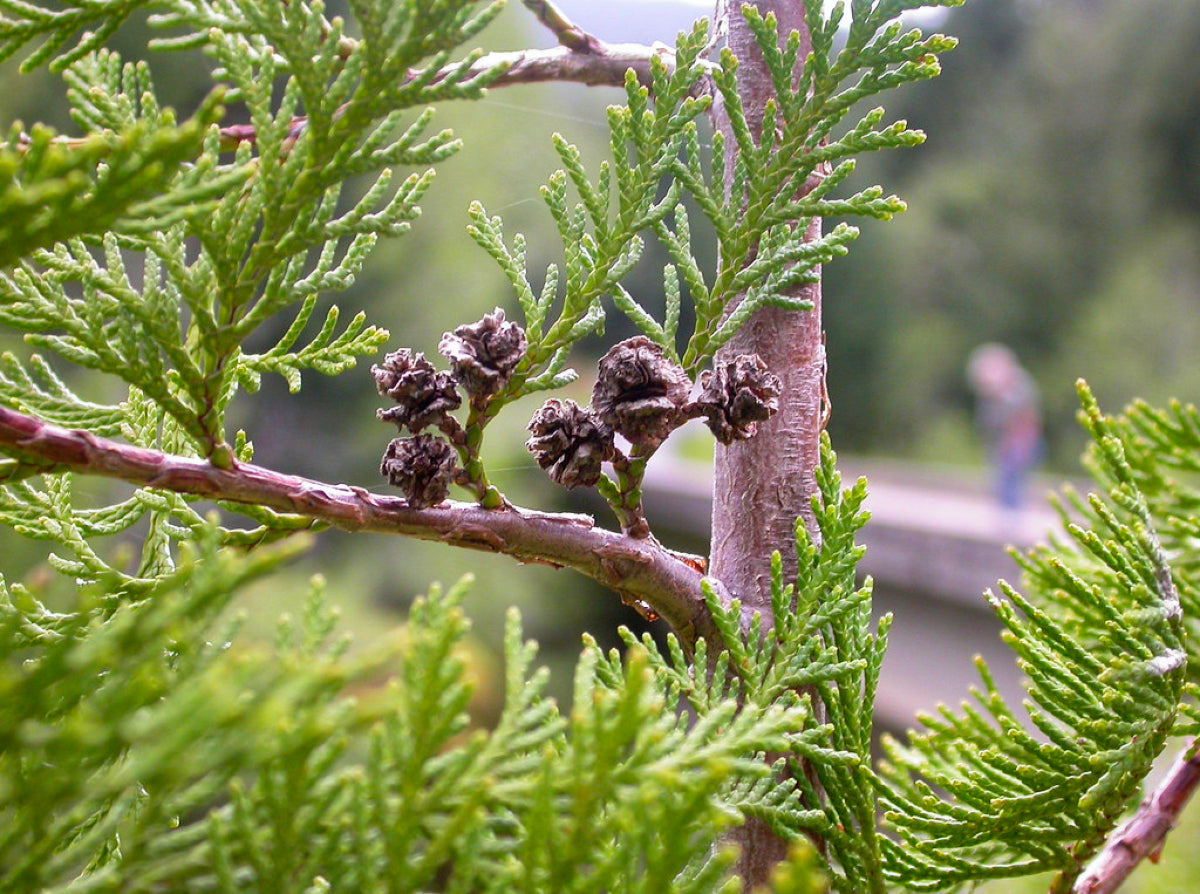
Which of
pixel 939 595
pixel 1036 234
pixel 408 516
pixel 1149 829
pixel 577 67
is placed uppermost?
pixel 1036 234

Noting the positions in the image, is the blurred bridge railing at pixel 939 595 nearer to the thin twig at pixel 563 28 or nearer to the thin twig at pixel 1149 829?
the thin twig at pixel 1149 829

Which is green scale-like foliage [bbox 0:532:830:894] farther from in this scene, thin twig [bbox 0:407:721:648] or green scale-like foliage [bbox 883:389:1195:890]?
green scale-like foliage [bbox 883:389:1195:890]

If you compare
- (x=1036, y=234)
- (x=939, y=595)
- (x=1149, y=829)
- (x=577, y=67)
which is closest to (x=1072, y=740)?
(x=1149, y=829)

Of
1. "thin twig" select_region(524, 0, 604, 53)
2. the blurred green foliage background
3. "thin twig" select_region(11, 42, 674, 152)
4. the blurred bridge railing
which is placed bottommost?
the blurred bridge railing

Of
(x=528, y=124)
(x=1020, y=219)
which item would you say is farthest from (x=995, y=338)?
(x=528, y=124)

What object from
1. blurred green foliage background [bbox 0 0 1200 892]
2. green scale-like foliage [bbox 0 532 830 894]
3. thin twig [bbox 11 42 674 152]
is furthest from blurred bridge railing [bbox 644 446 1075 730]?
blurred green foliage background [bbox 0 0 1200 892]

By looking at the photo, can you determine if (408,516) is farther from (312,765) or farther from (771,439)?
(771,439)

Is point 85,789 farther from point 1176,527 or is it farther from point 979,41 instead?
point 979,41
